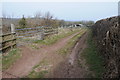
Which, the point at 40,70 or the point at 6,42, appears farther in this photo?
the point at 6,42

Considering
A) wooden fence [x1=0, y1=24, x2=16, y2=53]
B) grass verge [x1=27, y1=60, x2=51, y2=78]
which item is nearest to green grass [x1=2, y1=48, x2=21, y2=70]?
wooden fence [x1=0, y1=24, x2=16, y2=53]

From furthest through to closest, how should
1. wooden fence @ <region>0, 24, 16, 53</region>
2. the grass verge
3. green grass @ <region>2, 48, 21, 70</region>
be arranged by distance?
wooden fence @ <region>0, 24, 16, 53</region>
green grass @ <region>2, 48, 21, 70</region>
the grass verge

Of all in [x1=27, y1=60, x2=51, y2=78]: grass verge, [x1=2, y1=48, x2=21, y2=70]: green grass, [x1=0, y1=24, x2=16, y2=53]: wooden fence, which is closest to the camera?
[x1=27, y1=60, x2=51, y2=78]: grass verge

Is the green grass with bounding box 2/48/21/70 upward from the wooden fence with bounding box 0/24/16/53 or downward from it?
downward

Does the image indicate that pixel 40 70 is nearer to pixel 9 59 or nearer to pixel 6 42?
pixel 9 59

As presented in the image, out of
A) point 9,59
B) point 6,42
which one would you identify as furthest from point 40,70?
point 6,42

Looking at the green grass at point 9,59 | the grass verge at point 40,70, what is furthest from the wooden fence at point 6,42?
the grass verge at point 40,70

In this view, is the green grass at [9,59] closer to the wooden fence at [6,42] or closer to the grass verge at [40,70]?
the wooden fence at [6,42]

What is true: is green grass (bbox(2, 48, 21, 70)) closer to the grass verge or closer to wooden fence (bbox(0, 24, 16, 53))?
wooden fence (bbox(0, 24, 16, 53))

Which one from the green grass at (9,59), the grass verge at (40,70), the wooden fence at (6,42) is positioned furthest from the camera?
the wooden fence at (6,42)

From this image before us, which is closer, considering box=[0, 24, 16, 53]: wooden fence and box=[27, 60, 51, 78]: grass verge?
box=[27, 60, 51, 78]: grass verge

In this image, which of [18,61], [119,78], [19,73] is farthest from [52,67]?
[119,78]

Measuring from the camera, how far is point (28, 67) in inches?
189

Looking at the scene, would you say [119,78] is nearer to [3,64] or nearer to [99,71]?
[99,71]
